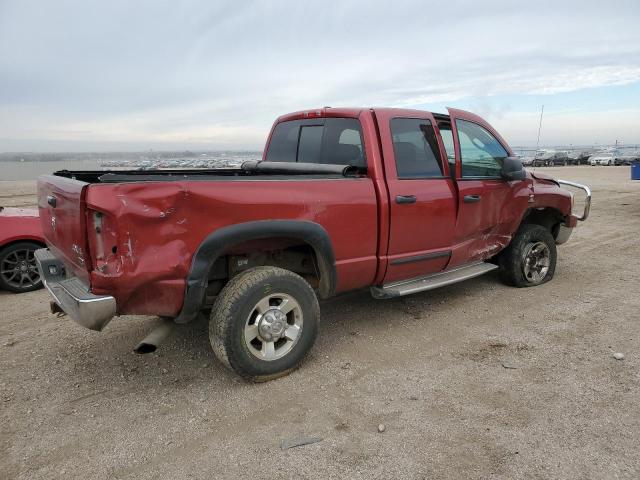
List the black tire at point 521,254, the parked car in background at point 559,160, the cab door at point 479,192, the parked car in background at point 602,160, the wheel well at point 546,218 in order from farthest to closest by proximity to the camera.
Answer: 1. the parked car in background at point 559,160
2. the parked car in background at point 602,160
3. the wheel well at point 546,218
4. the black tire at point 521,254
5. the cab door at point 479,192

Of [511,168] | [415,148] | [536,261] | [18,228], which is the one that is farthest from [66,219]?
[536,261]

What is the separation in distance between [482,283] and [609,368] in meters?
2.32

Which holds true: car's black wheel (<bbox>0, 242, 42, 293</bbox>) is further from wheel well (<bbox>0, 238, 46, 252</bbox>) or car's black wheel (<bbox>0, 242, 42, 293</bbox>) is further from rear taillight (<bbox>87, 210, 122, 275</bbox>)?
rear taillight (<bbox>87, 210, 122, 275</bbox>)

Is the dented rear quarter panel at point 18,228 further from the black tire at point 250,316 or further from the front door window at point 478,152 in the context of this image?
the front door window at point 478,152

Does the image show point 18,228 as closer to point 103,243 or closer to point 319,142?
point 103,243

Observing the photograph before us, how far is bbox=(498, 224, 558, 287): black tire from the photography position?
5539mm

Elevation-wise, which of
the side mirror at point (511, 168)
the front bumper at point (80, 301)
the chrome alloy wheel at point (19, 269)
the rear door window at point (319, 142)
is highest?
the rear door window at point (319, 142)

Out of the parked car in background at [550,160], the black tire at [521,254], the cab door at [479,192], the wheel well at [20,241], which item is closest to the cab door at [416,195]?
the cab door at [479,192]

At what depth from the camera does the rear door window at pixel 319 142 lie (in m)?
4.19

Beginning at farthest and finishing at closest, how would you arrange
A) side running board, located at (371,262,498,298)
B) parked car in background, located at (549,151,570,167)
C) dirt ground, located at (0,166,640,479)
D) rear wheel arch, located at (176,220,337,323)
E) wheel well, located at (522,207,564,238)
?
parked car in background, located at (549,151,570,167) < wheel well, located at (522,207,564,238) < side running board, located at (371,262,498,298) < rear wheel arch, located at (176,220,337,323) < dirt ground, located at (0,166,640,479)

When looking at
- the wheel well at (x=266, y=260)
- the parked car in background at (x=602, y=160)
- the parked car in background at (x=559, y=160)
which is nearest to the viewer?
the wheel well at (x=266, y=260)

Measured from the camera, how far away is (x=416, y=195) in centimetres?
416

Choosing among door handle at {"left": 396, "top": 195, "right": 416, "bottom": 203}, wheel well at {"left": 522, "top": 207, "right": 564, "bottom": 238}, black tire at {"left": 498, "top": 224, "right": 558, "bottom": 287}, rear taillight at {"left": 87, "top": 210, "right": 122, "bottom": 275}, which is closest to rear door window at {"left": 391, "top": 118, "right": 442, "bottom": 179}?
door handle at {"left": 396, "top": 195, "right": 416, "bottom": 203}

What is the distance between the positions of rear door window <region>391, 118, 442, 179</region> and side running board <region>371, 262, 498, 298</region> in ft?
3.14
